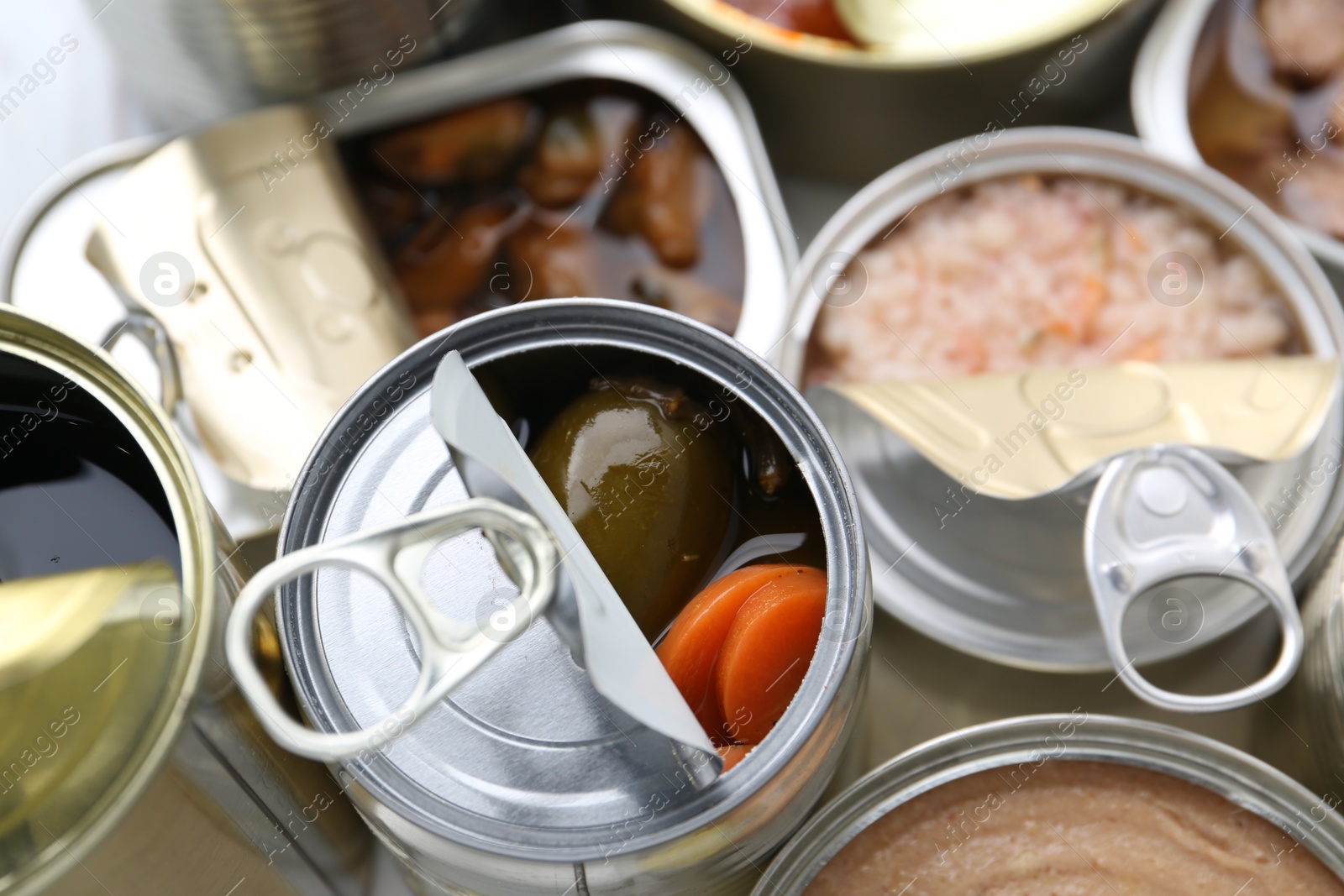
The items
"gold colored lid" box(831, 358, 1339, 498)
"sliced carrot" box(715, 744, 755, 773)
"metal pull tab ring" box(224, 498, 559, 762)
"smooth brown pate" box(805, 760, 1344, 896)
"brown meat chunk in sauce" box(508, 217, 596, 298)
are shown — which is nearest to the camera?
"metal pull tab ring" box(224, 498, 559, 762)

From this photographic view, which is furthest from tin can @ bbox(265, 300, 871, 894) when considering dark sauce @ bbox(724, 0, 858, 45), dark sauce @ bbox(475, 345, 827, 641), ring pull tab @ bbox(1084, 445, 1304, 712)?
dark sauce @ bbox(724, 0, 858, 45)

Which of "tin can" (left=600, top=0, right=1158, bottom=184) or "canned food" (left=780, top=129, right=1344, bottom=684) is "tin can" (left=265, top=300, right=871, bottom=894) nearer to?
→ "canned food" (left=780, top=129, right=1344, bottom=684)

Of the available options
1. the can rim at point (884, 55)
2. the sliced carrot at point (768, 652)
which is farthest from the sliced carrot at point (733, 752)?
the can rim at point (884, 55)

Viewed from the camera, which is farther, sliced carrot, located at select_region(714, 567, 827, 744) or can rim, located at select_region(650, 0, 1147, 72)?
can rim, located at select_region(650, 0, 1147, 72)

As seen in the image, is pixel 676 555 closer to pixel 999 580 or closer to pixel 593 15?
pixel 999 580

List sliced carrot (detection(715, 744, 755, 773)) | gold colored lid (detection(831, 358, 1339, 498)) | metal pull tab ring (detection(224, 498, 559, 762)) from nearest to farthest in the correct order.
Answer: metal pull tab ring (detection(224, 498, 559, 762)) → sliced carrot (detection(715, 744, 755, 773)) → gold colored lid (detection(831, 358, 1339, 498))

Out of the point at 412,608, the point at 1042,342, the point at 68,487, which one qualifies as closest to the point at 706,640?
the point at 412,608

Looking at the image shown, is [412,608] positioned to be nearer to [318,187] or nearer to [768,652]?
[768,652]
